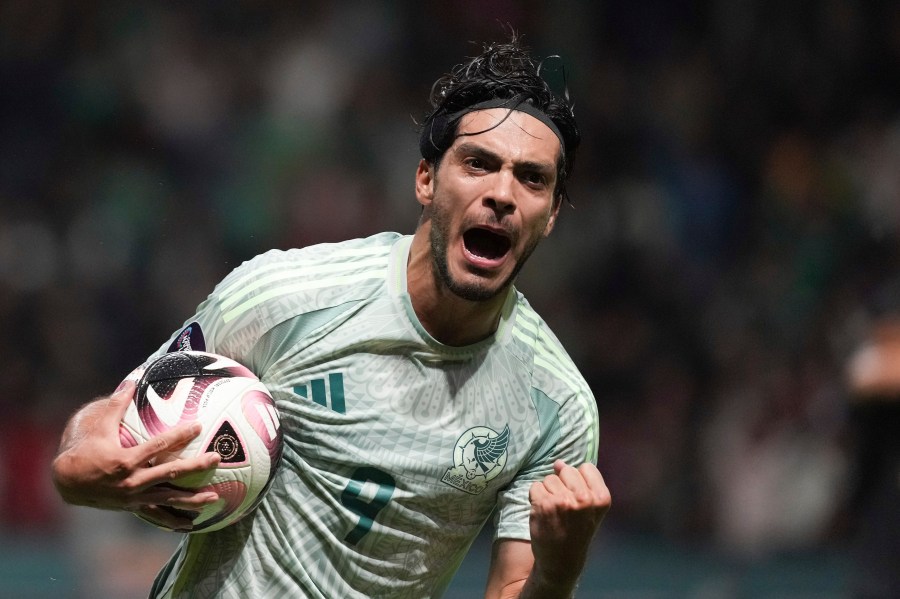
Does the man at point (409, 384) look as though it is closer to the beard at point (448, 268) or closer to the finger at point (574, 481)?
the beard at point (448, 268)

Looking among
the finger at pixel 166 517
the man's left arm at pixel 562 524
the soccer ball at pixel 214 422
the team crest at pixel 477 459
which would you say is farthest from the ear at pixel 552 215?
the finger at pixel 166 517

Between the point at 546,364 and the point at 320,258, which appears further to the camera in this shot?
the point at 546,364

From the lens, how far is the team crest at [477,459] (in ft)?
11.4

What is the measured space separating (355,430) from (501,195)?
0.73 meters

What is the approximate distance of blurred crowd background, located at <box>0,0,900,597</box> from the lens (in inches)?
358

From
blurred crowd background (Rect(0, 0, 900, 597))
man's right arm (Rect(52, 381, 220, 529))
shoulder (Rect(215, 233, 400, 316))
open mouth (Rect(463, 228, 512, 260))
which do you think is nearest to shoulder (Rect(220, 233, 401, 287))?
shoulder (Rect(215, 233, 400, 316))

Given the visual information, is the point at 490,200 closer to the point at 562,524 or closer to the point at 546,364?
the point at 546,364

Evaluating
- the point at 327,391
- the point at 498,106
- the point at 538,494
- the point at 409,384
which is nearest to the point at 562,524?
the point at 538,494

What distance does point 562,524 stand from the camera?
312 centimetres

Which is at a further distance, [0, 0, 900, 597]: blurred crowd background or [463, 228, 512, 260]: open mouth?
[0, 0, 900, 597]: blurred crowd background

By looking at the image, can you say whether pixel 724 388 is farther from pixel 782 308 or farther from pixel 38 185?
pixel 38 185

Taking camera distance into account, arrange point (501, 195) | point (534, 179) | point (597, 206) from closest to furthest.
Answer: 1. point (501, 195)
2. point (534, 179)
3. point (597, 206)

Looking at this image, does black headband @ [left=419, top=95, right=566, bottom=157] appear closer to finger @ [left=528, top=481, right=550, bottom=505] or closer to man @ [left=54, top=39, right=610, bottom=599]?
man @ [left=54, top=39, right=610, bottom=599]

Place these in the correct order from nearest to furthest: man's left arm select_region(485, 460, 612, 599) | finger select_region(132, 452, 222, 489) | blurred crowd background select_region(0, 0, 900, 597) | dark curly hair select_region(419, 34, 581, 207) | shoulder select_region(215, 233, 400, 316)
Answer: finger select_region(132, 452, 222, 489), man's left arm select_region(485, 460, 612, 599), shoulder select_region(215, 233, 400, 316), dark curly hair select_region(419, 34, 581, 207), blurred crowd background select_region(0, 0, 900, 597)
